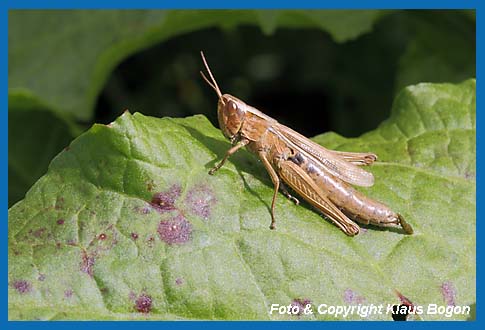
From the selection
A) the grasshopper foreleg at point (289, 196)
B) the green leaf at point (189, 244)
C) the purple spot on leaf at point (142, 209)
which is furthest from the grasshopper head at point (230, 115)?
the purple spot on leaf at point (142, 209)

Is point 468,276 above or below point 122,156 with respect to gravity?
below

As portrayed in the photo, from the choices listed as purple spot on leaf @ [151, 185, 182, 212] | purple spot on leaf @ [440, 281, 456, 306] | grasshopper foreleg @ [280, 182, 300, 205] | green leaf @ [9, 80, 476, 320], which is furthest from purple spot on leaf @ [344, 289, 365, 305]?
purple spot on leaf @ [151, 185, 182, 212]

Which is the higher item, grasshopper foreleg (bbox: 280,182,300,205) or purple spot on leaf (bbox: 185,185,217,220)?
purple spot on leaf (bbox: 185,185,217,220)

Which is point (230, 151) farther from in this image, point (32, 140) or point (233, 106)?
point (32, 140)

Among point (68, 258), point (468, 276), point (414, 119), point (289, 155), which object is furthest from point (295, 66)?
point (68, 258)

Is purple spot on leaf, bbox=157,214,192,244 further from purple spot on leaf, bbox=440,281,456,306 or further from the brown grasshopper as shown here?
purple spot on leaf, bbox=440,281,456,306

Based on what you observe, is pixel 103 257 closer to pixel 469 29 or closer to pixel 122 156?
pixel 122 156

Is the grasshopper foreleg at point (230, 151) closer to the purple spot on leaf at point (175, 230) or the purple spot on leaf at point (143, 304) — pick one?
the purple spot on leaf at point (175, 230)
